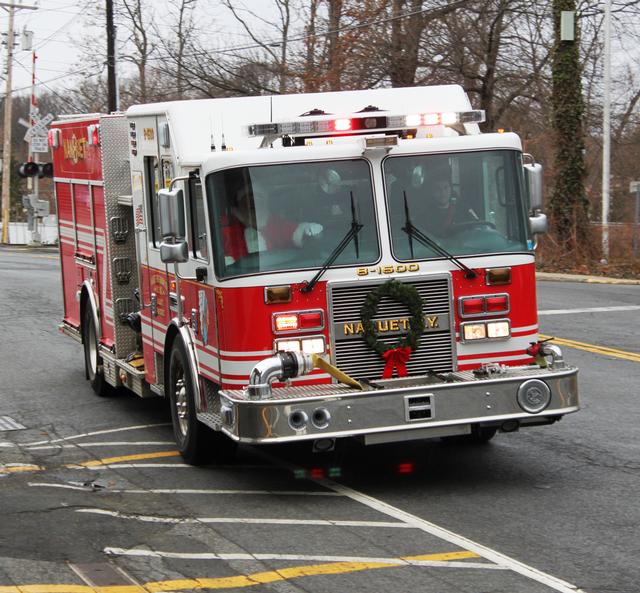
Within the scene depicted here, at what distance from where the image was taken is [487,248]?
339 inches

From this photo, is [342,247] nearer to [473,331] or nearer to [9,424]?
[473,331]

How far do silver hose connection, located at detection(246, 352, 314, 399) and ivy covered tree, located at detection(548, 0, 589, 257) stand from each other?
65.5 ft

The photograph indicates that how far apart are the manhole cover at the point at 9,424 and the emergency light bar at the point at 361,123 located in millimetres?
4347

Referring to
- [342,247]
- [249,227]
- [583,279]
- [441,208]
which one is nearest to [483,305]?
[441,208]

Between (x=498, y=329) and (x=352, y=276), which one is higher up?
(x=352, y=276)

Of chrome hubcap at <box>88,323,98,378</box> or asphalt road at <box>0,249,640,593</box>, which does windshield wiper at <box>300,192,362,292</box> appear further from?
chrome hubcap at <box>88,323,98,378</box>

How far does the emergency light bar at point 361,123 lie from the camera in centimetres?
829

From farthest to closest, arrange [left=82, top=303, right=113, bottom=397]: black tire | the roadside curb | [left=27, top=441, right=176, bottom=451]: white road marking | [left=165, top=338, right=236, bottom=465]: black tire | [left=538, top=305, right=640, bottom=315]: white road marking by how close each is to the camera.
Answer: the roadside curb, [left=538, top=305, right=640, bottom=315]: white road marking, [left=82, top=303, right=113, bottom=397]: black tire, [left=27, top=441, right=176, bottom=451]: white road marking, [left=165, top=338, right=236, bottom=465]: black tire

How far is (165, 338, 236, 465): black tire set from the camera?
9.03m

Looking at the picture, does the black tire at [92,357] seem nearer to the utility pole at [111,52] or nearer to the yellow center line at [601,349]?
the yellow center line at [601,349]

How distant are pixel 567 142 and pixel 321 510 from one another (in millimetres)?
21233

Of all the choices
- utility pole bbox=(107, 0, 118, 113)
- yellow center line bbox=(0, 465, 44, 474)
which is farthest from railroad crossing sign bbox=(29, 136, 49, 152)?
yellow center line bbox=(0, 465, 44, 474)

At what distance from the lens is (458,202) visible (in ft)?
28.2

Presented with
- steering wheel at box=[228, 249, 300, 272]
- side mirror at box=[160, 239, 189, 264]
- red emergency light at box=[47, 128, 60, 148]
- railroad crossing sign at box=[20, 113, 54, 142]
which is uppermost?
railroad crossing sign at box=[20, 113, 54, 142]
